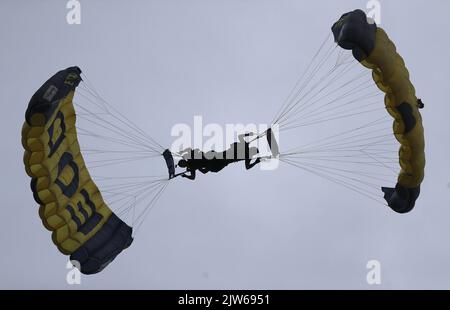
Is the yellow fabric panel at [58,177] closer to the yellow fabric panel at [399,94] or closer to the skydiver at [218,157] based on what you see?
the skydiver at [218,157]

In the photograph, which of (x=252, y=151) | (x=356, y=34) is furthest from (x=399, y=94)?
(x=252, y=151)

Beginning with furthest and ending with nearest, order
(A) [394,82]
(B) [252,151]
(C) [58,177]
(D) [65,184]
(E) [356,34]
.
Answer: (D) [65,184] → (C) [58,177] → (B) [252,151] → (A) [394,82] → (E) [356,34]

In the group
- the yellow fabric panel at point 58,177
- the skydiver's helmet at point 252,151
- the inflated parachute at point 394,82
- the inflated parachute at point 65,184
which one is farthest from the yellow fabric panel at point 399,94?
the yellow fabric panel at point 58,177

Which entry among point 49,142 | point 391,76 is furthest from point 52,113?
point 391,76

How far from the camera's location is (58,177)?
765 inches

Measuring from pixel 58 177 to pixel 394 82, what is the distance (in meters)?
9.60

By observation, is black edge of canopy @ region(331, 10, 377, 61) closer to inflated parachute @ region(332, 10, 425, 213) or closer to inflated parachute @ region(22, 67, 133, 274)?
inflated parachute @ region(332, 10, 425, 213)

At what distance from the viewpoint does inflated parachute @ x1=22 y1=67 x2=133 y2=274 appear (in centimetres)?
1794

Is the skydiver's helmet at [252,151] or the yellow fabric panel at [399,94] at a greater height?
the yellow fabric panel at [399,94]

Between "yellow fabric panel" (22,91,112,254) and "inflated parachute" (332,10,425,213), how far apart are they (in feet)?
25.6

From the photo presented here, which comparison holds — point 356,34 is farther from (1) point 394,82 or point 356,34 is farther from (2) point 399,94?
(2) point 399,94

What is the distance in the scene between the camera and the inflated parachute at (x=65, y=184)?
1794cm

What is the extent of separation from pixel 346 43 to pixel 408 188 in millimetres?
4700
